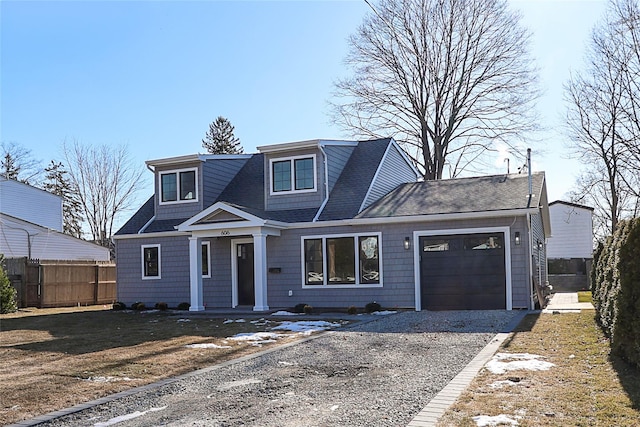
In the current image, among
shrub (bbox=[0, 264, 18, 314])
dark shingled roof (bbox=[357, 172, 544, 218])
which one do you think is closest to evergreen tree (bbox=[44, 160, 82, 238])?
shrub (bbox=[0, 264, 18, 314])

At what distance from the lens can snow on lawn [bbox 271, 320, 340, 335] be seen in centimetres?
1245

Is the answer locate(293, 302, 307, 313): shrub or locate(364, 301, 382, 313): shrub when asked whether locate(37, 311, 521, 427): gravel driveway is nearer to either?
locate(364, 301, 382, 313): shrub

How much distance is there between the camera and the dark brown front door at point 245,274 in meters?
18.5

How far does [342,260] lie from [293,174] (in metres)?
3.34

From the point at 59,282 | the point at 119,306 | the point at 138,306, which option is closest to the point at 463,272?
the point at 138,306

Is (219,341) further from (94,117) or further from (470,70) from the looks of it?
(470,70)

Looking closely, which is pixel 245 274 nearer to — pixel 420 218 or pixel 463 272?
pixel 420 218

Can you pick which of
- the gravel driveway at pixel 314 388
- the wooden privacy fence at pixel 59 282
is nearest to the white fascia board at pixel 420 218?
the gravel driveway at pixel 314 388

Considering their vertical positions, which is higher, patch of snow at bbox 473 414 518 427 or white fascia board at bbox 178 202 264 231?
white fascia board at bbox 178 202 264 231

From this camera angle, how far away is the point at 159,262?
64.3ft

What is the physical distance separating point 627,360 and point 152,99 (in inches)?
572

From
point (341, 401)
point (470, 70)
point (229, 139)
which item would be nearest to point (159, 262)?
point (341, 401)

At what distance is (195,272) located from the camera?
699 inches

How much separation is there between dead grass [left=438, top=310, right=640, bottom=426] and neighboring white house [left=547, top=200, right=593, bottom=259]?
82.4 ft
